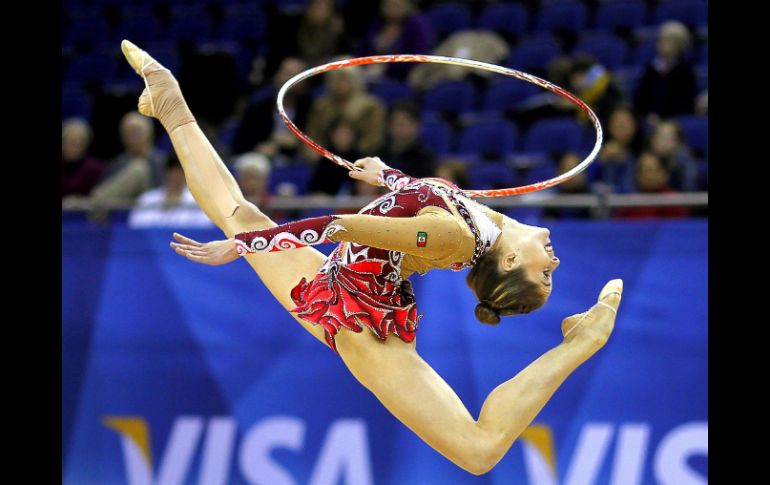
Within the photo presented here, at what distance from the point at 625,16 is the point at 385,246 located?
5.30 m

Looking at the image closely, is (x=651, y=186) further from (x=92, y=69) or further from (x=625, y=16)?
(x=92, y=69)

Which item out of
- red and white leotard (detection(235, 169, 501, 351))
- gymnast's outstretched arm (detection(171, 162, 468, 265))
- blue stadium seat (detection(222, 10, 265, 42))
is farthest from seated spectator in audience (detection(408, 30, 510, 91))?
gymnast's outstretched arm (detection(171, 162, 468, 265))

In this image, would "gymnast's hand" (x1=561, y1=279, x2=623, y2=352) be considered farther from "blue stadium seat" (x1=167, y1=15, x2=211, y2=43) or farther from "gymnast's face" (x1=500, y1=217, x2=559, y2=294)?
"blue stadium seat" (x1=167, y1=15, x2=211, y2=43)

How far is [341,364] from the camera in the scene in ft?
20.8

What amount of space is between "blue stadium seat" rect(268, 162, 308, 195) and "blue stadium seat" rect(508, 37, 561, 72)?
5.70ft

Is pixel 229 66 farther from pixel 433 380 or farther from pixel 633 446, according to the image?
pixel 433 380

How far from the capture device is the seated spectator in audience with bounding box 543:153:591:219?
6545 millimetres

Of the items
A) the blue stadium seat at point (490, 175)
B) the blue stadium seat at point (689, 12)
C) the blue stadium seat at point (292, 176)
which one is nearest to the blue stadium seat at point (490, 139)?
the blue stadium seat at point (490, 175)

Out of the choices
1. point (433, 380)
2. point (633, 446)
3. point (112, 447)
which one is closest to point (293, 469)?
point (112, 447)

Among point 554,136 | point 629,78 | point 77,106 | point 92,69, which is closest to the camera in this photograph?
point 554,136

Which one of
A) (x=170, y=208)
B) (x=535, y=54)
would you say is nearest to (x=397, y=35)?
(x=535, y=54)

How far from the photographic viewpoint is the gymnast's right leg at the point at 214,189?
4.60 m

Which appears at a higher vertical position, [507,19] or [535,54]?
[507,19]

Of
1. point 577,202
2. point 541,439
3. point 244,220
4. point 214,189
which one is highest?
point 214,189
